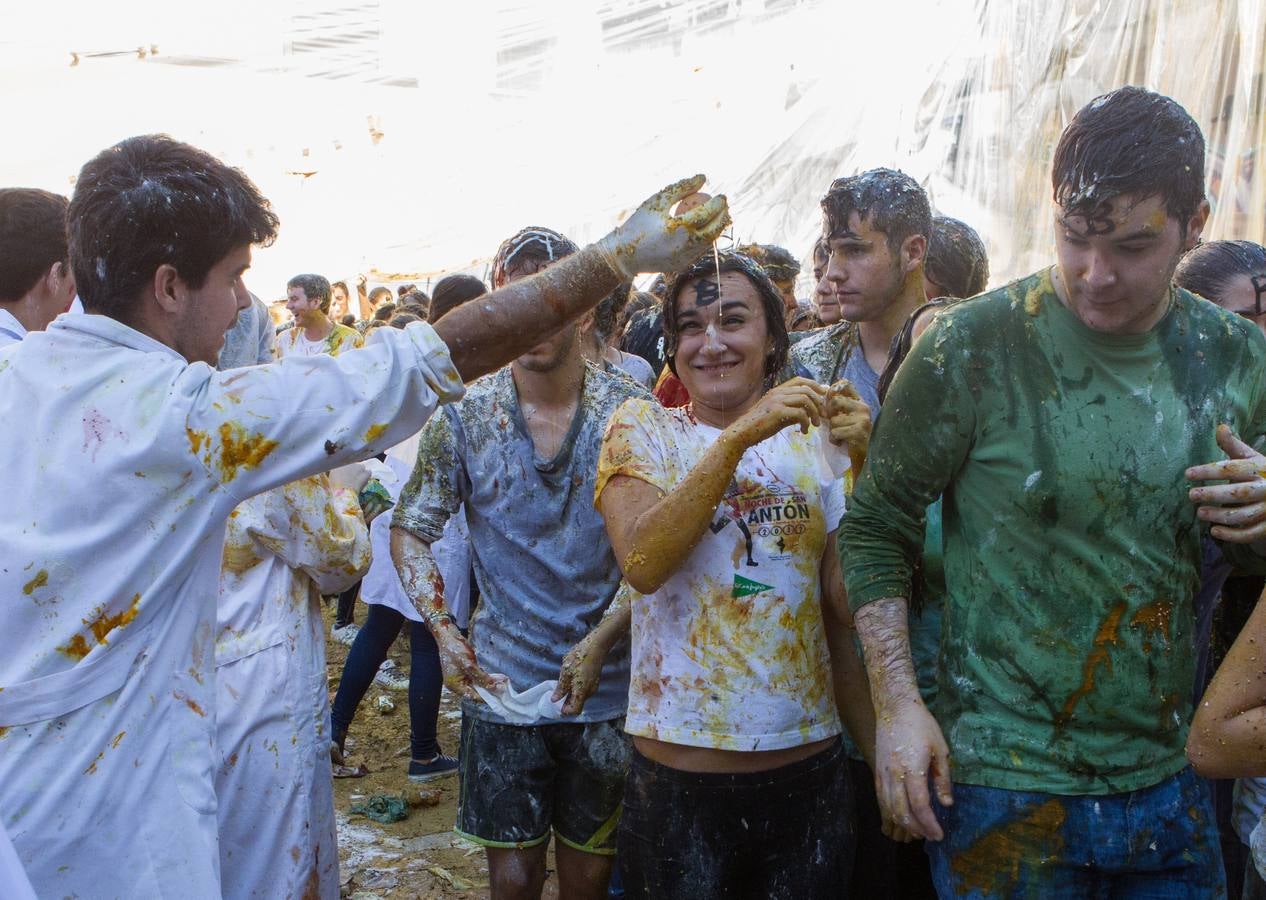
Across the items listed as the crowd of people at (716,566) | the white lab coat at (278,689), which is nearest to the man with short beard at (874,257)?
the crowd of people at (716,566)

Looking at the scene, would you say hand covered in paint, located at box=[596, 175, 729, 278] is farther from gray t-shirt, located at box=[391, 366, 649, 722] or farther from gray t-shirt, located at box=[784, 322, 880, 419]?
gray t-shirt, located at box=[784, 322, 880, 419]

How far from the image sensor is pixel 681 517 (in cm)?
221

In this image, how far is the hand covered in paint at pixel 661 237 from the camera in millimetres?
1979

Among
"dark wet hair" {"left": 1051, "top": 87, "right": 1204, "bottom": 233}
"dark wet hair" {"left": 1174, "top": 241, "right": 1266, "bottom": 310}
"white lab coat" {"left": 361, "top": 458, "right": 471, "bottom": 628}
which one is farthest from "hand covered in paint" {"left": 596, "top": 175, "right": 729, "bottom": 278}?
"white lab coat" {"left": 361, "top": 458, "right": 471, "bottom": 628}

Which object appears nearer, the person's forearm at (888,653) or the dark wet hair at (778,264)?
the person's forearm at (888,653)

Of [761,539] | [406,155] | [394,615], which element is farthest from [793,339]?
[406,155]

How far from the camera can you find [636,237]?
6.55ft

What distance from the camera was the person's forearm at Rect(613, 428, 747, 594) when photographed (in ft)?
7.16

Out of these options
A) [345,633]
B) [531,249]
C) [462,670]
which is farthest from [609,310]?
[345,633]

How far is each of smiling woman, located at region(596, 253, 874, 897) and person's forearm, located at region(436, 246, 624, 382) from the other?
1.46ft

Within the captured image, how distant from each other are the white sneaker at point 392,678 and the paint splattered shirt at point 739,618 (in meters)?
4.49

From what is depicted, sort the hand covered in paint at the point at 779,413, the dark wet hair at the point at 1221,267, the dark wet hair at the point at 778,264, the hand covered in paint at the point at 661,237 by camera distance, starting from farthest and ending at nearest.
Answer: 1. the dark wet hair at the point at 778,264
2. the dark wet hair at the point at 1221,267
3. the hand covered in paint at the point at 779,413
4. the hand covered in paint at the point at 661,237

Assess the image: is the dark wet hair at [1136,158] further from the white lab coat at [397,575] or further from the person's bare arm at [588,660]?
the white lab coat at [397,575]

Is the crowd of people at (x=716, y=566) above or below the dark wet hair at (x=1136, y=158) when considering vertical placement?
below
